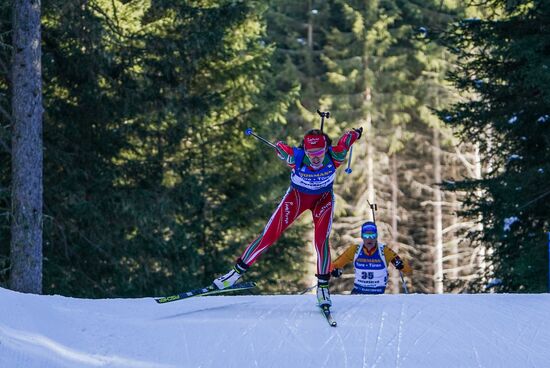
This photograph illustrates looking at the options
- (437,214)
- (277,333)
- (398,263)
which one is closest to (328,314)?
(277,333)

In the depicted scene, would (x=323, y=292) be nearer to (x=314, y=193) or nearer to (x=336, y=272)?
(x=314, y=193)

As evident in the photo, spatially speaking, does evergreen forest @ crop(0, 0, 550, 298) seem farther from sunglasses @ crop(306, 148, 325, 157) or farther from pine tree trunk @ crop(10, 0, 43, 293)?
sunglasses @ crop(306, 148, 325, 157)

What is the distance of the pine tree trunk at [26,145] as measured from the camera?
39.6ft

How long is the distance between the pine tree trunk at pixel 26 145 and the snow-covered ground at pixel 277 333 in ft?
10.0

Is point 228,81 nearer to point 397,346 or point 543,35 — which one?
point 543,35

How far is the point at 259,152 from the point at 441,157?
70.2 ft

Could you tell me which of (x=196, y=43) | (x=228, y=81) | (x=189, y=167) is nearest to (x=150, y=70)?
(x=196, y=43)

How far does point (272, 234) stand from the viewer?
29.9ft

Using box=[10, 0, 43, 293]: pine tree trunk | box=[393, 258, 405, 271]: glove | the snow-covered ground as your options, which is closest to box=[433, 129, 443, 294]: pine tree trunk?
box=[393, 258, 405, 271]: glove

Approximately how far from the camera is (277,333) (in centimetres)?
783

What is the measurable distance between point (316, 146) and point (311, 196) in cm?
62

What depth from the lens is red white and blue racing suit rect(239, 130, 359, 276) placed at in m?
8.77

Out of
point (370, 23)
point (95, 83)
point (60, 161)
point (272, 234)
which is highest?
point (370, 23)

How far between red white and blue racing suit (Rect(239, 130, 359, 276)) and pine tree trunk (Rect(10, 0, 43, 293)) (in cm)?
433
